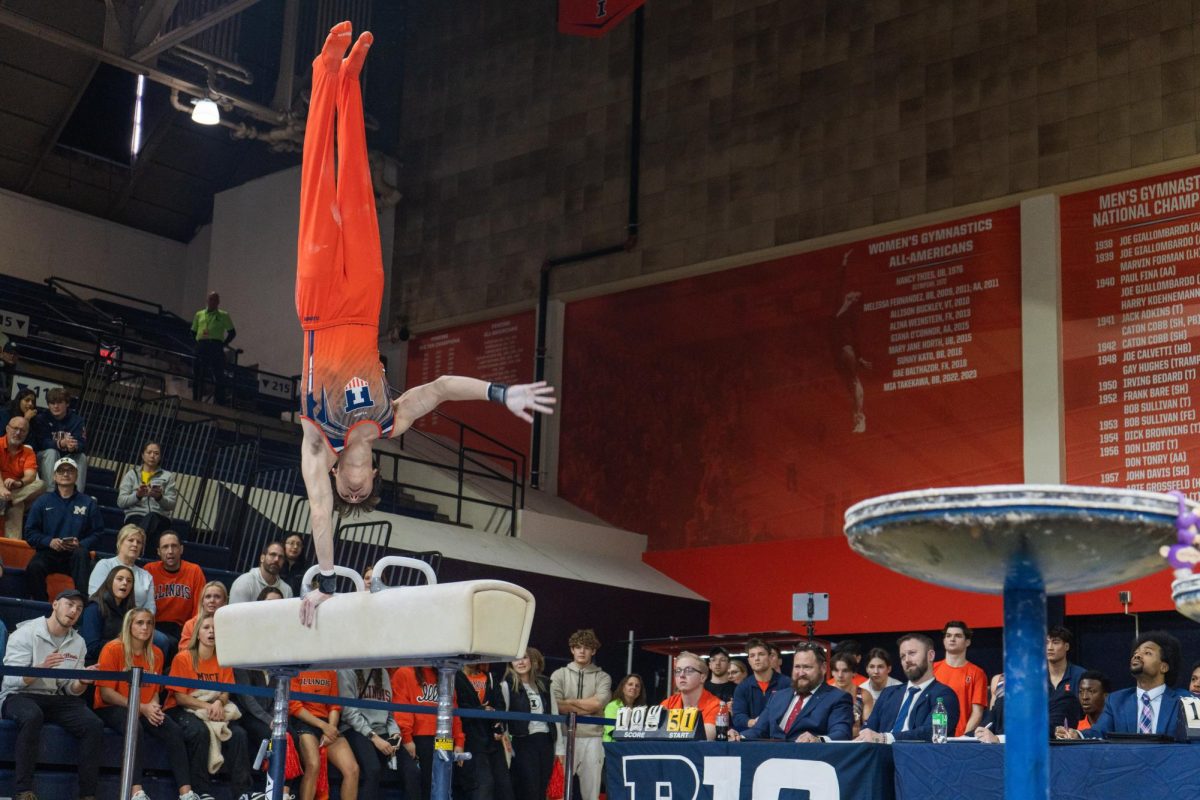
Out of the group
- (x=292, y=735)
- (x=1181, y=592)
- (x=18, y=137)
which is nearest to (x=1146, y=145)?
(x=292, y=735)

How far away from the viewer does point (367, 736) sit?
7.34 metres

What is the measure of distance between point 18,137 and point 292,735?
1084cm

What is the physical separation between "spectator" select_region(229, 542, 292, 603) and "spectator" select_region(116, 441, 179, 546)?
1.51 m

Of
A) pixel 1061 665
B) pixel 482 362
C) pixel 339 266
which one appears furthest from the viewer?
pixel 482 362

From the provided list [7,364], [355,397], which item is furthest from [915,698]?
[7,364]

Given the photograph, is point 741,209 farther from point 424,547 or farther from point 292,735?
point 292,735

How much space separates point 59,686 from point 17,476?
8.45ft

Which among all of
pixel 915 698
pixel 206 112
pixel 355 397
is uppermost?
pixel 206 112

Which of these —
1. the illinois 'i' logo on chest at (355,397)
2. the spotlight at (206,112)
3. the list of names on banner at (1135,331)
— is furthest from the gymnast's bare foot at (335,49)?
the spotlight at (206,112)

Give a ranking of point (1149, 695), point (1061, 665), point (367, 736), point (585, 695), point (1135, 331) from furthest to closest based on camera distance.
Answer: point (1135, 331)
point (585, 695)
point (367, 736)
point (1061, 665)
point (1149, 695)

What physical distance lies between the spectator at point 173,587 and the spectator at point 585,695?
2.42 metres

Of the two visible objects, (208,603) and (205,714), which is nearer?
(205,714)

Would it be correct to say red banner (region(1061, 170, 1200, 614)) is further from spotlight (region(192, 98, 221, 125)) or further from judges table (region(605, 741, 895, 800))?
spotlight (region(192, 98, 221, 125))

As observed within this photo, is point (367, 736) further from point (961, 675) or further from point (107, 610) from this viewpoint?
point (961, 675)
